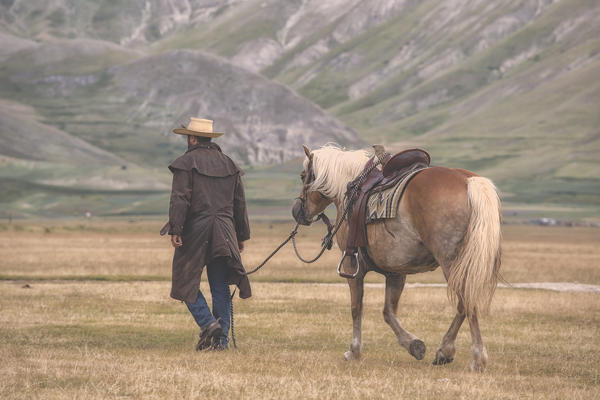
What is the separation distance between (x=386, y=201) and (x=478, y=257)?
1604 mm

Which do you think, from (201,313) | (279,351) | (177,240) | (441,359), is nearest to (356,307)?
(279,351)

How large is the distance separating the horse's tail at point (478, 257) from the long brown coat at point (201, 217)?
11.0 ft

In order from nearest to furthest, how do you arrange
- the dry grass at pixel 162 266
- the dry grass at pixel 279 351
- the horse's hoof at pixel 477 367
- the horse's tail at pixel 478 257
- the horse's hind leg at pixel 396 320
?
the dry grass at pixel 279 351 → the horse's tail at pixel 478 257 → the horse's hoof at pixel 477 367 → the horse's hind leg at pixel 396 320 → the dry grass at pixel 162 266

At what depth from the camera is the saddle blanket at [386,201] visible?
11.7 metres

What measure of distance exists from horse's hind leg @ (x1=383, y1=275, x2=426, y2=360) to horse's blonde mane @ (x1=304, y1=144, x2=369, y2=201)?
142 centimetres

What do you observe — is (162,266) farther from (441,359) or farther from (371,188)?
(441,359)

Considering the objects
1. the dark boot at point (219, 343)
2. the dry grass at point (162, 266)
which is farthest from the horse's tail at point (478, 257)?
the dry grass at point (162, 266)

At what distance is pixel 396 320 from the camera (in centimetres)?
1238

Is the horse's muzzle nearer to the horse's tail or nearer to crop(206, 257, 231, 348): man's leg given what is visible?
crop(206, 257, 231, 348): man's leg

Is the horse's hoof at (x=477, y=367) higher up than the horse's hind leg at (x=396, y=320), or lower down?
lower down

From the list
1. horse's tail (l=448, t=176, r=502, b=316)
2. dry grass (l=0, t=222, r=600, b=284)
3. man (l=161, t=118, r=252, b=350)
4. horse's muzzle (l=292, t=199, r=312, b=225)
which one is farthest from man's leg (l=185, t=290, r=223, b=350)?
dry grass (l=0, t=222, r=600, b=284)

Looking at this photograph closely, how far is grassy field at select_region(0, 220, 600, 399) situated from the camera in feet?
31.6

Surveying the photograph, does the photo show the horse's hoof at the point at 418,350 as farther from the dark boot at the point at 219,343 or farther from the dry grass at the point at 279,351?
the dark boot at the point at 219,343

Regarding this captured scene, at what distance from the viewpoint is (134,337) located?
1442 centimetres
